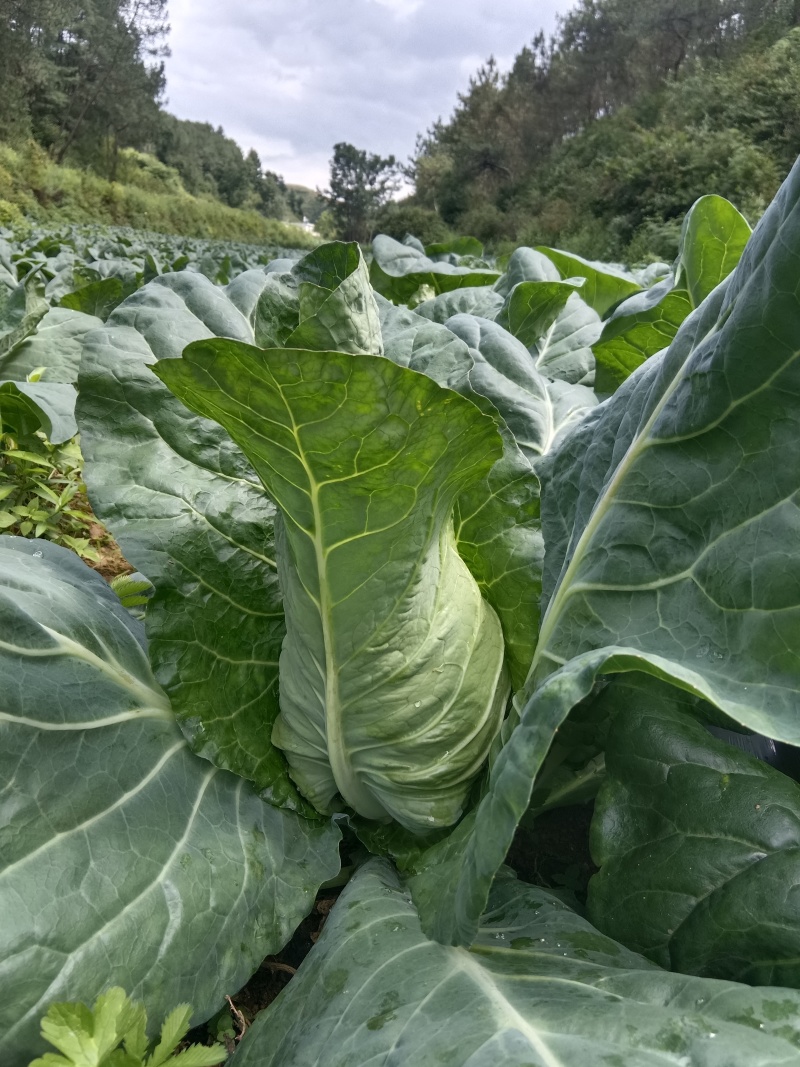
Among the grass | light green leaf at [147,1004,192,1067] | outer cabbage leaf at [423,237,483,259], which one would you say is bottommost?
light green leaf at [147,1004,192,1067]

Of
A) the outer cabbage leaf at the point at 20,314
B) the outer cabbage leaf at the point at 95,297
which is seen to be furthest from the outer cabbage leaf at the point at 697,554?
the outer cabbage leaf at the point at 95,297

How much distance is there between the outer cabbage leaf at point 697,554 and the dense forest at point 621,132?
23112 mm

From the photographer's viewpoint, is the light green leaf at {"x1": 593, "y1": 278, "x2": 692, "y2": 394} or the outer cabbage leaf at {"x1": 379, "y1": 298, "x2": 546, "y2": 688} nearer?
the outer cabbage leaf at {"x1": 379, "y1": 298, "x2": 546, "y2": 688}

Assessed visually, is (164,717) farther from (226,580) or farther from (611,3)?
(611,3)

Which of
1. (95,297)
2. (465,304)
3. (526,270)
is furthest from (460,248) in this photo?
(465,304)

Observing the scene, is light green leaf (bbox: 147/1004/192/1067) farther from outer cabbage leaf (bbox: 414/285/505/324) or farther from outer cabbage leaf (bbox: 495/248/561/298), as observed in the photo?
outer cabbage leaf (bbox: 495/248/561/298)

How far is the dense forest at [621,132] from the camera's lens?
2523 centimetres

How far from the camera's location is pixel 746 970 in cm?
110

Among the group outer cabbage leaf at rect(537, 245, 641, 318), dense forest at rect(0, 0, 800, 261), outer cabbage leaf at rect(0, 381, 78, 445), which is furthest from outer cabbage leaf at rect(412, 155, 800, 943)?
dense forest at rect(0, 0, 800, 261)

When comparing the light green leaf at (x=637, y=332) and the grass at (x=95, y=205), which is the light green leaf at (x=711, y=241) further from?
the grass at (x=95, y=205)

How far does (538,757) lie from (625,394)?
0.85 metres

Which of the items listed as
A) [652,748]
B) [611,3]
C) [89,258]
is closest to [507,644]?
[652,748]

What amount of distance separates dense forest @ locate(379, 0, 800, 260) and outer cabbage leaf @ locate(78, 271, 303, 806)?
23047mm

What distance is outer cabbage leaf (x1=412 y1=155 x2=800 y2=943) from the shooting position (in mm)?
988
